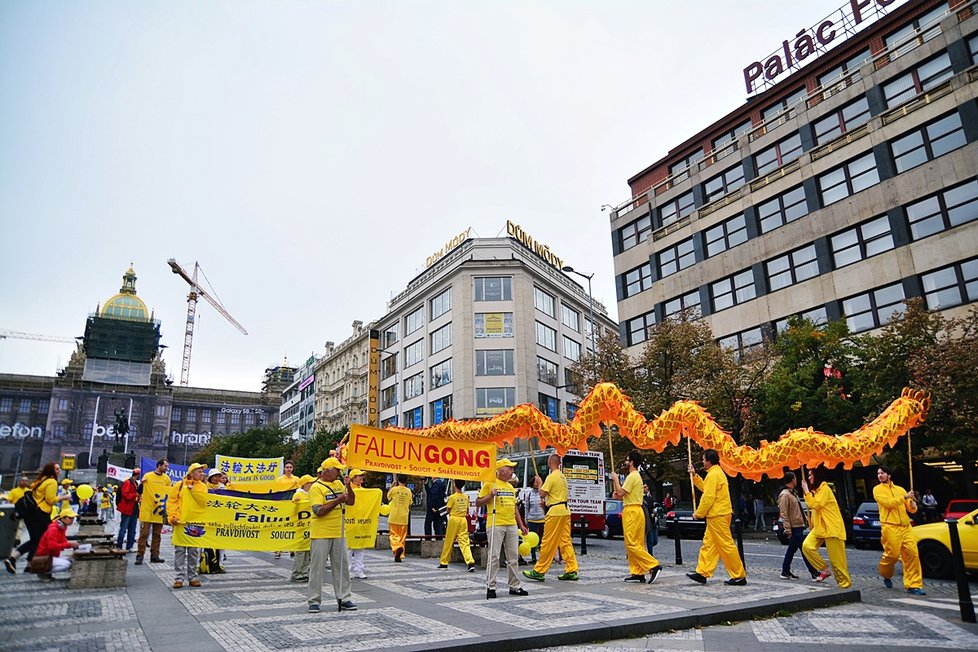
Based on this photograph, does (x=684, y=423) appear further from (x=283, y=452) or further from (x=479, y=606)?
(x=283, y=452)

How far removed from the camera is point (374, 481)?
52.7 m

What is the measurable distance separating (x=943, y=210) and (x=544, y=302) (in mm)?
36699

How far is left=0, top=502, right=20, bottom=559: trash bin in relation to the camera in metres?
11.5

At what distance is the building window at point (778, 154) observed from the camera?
1385 inches

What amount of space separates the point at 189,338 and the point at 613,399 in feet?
561

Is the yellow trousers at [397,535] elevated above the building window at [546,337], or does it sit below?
below

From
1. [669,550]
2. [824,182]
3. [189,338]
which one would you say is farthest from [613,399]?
[189,338]

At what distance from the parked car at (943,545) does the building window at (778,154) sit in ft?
89.1

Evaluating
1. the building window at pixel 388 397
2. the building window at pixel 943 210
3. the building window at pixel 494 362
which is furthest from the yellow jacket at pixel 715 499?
the building window at pixel 388 397

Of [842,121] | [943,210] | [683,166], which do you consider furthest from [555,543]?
[683,166]

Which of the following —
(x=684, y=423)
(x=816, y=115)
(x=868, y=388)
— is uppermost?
(x=816, y=115)

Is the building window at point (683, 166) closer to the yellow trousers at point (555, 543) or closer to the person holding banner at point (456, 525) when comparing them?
the person holding banner at point (456, 525)

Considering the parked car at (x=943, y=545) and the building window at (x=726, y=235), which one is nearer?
the parked car at (x=943, y=545)

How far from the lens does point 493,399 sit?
54.1 meters
